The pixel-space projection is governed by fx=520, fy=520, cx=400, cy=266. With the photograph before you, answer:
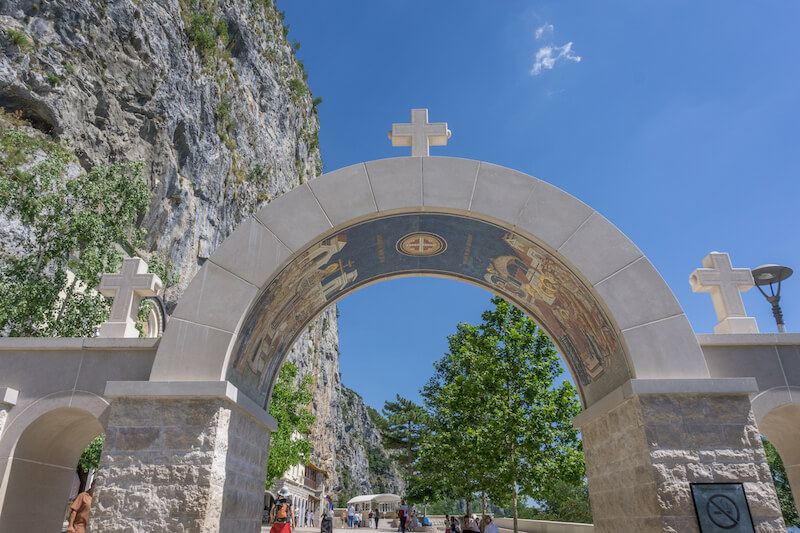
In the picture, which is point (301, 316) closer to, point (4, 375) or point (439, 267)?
point (439, 267)

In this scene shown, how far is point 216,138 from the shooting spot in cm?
3347

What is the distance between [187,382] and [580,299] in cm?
565

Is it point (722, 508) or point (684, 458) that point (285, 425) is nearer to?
point (684, 458)

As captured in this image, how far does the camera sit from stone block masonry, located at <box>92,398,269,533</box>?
20.4ft

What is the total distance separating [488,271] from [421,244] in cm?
134

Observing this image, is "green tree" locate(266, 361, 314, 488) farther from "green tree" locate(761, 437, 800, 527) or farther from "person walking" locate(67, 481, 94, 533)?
"green tree" locate(761, 437, 800, 527)

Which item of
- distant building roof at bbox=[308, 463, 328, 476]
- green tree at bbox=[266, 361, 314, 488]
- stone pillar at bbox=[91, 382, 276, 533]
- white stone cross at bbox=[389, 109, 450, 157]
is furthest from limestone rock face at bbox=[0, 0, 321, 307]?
distant building roof at bbox=[308, 463, 328, 476]

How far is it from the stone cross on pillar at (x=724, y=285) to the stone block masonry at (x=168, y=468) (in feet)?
23.2

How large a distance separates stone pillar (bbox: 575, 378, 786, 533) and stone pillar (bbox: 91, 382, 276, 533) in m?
5.27

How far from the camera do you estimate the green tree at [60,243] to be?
14.4 meters

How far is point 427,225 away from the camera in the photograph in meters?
8.20

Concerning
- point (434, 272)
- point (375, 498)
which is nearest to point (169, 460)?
point (434, 272)

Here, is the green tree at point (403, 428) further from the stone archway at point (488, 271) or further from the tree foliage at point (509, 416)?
the stone archway at point (488, 271)

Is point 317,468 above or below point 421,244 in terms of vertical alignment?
above
